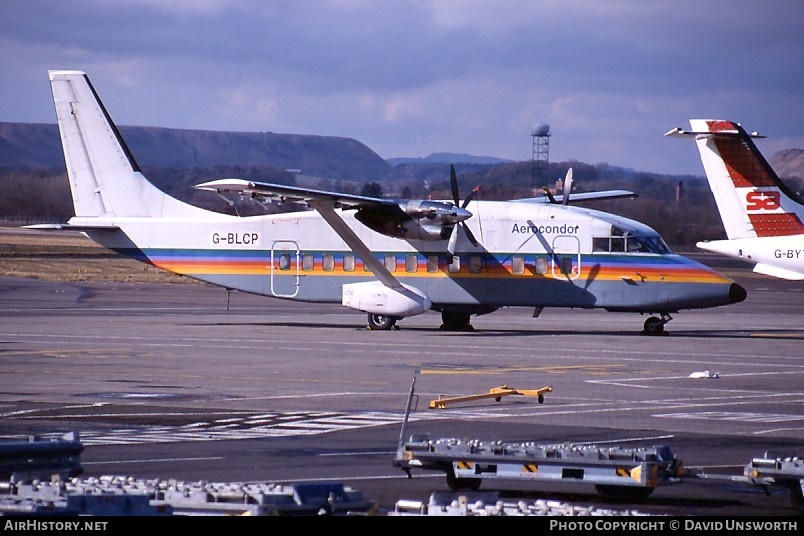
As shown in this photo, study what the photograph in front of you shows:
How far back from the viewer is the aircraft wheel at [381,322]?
34594mm

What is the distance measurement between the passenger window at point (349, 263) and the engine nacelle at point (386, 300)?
653 millimetres

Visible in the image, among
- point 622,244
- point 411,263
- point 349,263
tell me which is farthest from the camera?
point 349,263

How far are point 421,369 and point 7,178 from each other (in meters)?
95.5

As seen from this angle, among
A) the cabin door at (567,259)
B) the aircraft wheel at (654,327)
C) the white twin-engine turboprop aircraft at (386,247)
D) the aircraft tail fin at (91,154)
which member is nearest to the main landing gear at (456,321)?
the white twin-engine turboprop aircraft at (386,247)

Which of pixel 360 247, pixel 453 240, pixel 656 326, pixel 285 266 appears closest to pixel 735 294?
pixel 656 326

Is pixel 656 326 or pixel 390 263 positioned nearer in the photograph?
pixel 656 326

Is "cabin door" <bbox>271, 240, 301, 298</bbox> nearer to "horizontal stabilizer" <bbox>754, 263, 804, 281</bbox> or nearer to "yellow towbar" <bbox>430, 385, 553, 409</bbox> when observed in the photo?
"horizontal stabilizer" <bbox>754, 263, 804, 281</bbox>

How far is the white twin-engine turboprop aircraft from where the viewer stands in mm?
32969

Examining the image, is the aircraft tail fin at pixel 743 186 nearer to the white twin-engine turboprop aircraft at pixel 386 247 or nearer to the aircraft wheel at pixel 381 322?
the white twin-engine turboprop aircraft at pixel 386 247

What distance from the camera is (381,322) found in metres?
34.7

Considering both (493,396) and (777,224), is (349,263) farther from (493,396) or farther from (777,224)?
(493,396)

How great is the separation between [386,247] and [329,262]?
5.90 feet

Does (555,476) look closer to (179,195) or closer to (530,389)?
(530,389)

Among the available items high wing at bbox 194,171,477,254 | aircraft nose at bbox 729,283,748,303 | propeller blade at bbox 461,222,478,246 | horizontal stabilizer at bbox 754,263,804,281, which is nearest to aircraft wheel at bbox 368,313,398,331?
high wing at bbox 194,171,477,254
